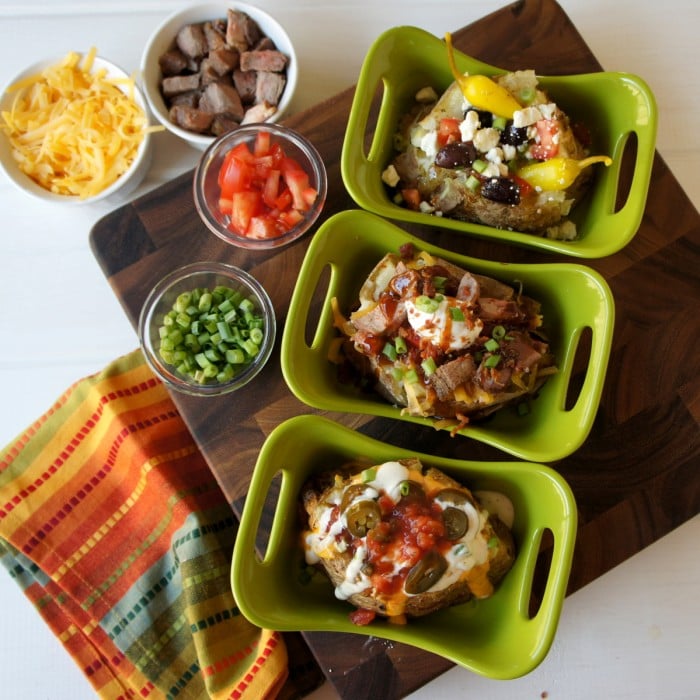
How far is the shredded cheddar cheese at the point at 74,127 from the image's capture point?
2.36 meters

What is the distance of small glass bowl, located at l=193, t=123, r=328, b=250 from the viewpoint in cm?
221

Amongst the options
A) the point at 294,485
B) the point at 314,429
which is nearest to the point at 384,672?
the point at 294,485

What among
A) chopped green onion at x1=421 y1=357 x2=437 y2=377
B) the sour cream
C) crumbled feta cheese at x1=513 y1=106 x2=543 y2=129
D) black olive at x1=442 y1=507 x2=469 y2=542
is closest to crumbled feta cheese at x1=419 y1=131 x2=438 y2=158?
crumbled feta cheese at x1=513 y1=106 x2=543 y2=129

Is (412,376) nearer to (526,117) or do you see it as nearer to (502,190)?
(502,190)

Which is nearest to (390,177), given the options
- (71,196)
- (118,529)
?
(71,196)

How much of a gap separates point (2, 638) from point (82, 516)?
0.52 metres

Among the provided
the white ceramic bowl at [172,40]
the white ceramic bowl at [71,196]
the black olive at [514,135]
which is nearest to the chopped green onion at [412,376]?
A: the black olive at [514,135]

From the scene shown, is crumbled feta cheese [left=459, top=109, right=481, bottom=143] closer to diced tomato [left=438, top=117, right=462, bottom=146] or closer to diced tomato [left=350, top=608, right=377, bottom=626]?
diced tomato [left=438, top=117, right=462, bottom=146]

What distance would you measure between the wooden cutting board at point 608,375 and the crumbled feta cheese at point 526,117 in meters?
0.33

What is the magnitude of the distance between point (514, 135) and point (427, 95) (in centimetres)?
35

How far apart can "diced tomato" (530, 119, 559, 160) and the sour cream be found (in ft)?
1.56

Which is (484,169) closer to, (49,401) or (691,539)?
(691,539)

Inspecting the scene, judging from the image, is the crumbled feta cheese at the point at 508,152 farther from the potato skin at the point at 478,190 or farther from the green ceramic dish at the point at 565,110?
the green ceramic dish at the point at 565,110

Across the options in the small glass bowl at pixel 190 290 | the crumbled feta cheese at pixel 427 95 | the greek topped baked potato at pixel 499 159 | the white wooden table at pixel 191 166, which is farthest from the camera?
the white wooden table at pixel 191 166
